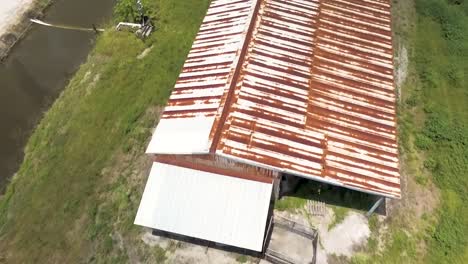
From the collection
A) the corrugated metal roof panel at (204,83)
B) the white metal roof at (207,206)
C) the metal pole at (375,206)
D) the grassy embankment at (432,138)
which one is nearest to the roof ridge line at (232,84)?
the corrugated metal roof panel at (204,83)

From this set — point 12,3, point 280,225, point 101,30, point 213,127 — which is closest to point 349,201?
point 280,225

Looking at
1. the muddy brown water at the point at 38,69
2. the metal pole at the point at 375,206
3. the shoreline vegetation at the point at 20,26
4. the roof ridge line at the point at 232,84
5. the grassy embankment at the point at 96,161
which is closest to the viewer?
the roof ridge line at the point at 232,84

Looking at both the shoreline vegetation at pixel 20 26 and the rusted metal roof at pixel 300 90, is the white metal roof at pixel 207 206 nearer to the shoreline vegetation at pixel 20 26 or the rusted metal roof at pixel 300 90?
the rusted metal roof at pixel 300 90

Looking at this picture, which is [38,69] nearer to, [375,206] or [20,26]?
[20,26]

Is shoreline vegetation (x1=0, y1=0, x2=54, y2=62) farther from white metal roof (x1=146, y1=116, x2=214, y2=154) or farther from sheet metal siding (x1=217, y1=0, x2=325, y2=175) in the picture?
sheet metal siding (x1=217, y1=0, x2=325, y2=175)

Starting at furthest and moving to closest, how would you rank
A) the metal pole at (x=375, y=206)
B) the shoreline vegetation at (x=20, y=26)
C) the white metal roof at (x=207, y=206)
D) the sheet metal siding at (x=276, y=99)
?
the shoreline vegetation at (x=20, y=26)
the metal pole at (x=375, y=206)
the sheet metal siding at (x=276, y=99)
the white metal roof at (x=207, y=206)

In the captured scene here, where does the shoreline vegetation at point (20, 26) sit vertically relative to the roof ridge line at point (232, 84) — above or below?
below
